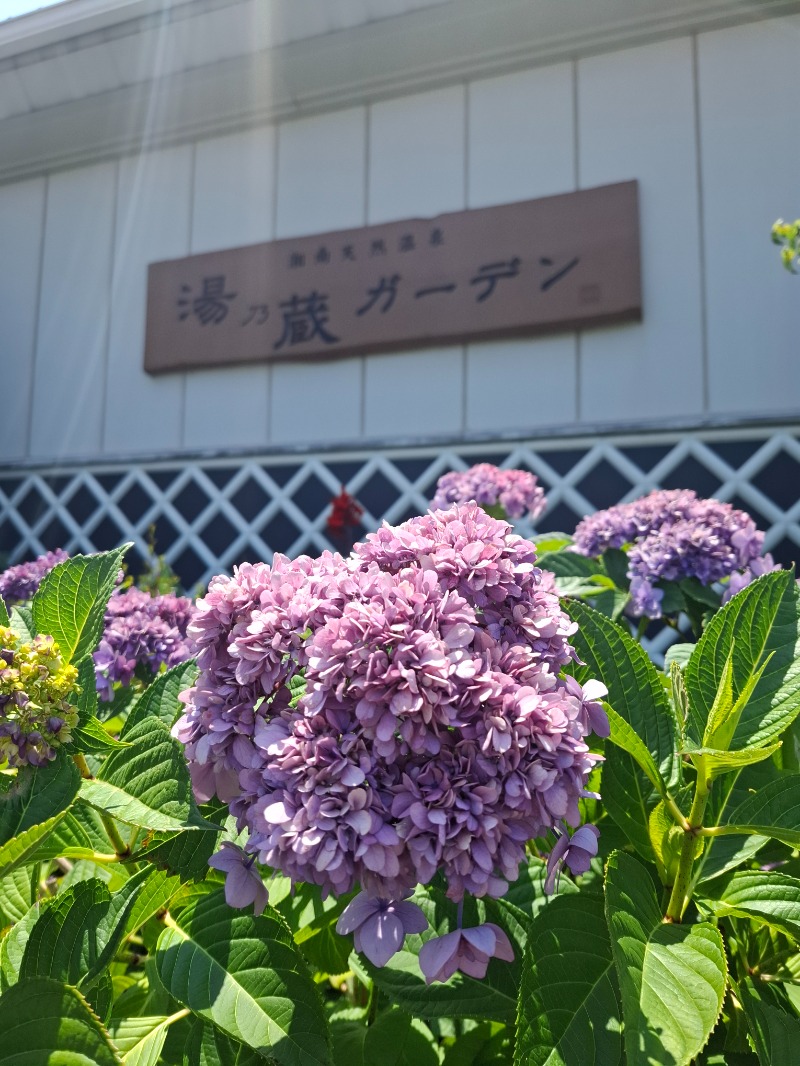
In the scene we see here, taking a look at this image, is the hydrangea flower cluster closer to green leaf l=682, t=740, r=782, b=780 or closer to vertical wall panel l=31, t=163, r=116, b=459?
green leaf l=682, t=740, r=782, b=780

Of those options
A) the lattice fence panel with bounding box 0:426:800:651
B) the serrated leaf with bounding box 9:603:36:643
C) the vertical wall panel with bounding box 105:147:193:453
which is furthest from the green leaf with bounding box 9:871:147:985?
the vertical wall panel with bounding box 105:147:193:453

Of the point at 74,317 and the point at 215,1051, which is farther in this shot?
the point at 74,317

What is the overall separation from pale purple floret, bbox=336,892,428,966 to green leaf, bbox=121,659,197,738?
0.78 feet

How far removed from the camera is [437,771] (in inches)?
17.5

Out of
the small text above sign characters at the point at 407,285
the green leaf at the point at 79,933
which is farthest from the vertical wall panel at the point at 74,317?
the green leaf at the point at 79,933

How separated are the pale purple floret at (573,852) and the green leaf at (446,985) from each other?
84mm

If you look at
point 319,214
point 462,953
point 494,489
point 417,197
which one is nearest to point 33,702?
point 462,953

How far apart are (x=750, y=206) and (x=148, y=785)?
2.69m

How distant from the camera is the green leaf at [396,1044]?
56 centimetres

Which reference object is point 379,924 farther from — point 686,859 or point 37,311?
point 37,311

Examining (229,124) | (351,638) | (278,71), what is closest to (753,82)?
(278,71)

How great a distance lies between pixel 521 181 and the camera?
2.86 m

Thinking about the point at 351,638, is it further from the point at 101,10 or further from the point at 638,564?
the point at 101,10

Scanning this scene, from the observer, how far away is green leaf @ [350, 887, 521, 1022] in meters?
0.53
